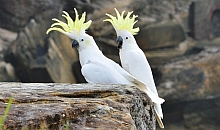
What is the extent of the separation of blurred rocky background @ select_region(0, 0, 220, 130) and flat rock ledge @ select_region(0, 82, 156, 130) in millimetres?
4908

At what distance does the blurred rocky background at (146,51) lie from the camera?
812 cm

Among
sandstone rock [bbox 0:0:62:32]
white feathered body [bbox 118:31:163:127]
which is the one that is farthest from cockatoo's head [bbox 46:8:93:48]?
sandstone rock [bbox 0:0:62:32]

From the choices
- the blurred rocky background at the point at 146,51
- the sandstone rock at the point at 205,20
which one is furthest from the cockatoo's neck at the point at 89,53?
the sandstone rock at the point at 205,20

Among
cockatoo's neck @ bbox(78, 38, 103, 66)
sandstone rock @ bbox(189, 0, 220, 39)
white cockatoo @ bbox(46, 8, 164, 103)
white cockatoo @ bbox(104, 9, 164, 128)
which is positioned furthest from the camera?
sandstone rock @ bbox(189, 0, 220, 39)

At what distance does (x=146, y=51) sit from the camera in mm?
8766

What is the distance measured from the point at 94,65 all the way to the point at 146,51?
4949mm

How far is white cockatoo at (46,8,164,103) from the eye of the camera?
12.0ft

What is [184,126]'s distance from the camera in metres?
8.56

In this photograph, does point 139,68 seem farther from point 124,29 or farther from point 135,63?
point 124,29

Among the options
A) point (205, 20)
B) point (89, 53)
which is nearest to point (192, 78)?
point (205, 20)

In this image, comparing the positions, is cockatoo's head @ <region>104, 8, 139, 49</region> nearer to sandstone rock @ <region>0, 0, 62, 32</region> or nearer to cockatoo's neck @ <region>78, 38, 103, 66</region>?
cockatoo's neck @ <region>78, 38, 103, 66</region>

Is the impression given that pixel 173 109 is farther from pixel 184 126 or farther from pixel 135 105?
pixel 135 105

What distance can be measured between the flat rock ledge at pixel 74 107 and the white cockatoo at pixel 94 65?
1.10ft

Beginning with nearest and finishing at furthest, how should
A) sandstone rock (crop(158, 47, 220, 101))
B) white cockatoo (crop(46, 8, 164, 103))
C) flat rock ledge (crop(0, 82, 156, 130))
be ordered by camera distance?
flat rock ledge (crop(0, 82, 156, 130)) < white cockatoo (crop(46, 8, 164, 103)) < sandstone rock (crop(158, 47, 220, 101))
